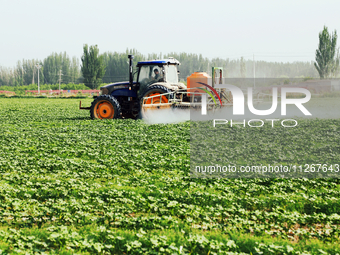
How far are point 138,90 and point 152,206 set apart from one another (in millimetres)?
12586

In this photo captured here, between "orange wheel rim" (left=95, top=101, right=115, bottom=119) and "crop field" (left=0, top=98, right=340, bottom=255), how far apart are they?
7514 millimetres

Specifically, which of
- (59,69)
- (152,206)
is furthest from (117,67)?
(152,206)

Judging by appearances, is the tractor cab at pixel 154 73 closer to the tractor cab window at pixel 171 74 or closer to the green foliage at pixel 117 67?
the tractor cab window at pixel 171 74

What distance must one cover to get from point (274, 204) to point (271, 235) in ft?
4.00

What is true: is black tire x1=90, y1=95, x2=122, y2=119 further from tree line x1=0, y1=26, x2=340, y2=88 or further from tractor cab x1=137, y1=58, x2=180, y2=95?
tree line x1=0, y1=26, x2=340, y2=88

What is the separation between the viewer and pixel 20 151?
441 inches

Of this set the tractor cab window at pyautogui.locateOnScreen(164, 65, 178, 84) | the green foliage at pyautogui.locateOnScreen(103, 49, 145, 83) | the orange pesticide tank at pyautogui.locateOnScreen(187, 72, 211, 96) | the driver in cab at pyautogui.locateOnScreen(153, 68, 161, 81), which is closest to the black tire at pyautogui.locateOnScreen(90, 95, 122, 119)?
the driver in cab at pyautogui.locateOnScreen(153, 68, 161, 81)

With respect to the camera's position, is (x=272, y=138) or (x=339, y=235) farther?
(x=272, y=138)

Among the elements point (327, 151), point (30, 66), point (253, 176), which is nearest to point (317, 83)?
point (327, 151)

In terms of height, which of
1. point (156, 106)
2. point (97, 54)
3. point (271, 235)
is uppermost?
point (97, 54)

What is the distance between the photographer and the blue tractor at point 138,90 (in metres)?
17.8

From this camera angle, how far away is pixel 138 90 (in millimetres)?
18609

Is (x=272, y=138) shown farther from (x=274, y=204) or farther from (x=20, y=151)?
(x=20, y=151)

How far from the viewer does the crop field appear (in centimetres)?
Answer: 510
